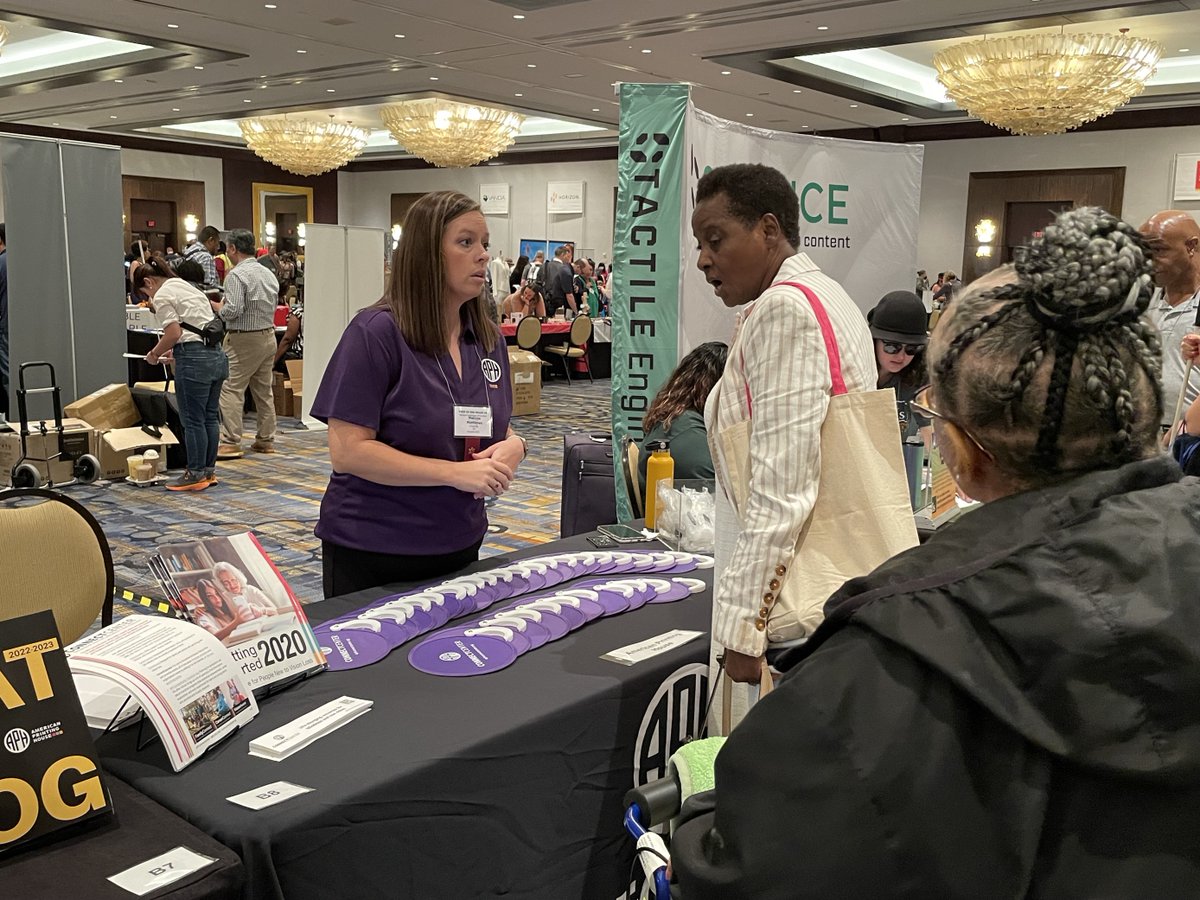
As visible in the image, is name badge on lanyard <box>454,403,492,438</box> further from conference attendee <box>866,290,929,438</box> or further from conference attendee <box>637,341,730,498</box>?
conference attendee <box>866,290,929,438</box>

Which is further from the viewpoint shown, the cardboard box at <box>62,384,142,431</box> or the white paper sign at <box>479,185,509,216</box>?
the white paper sign at <box>479,185,509,216</box>

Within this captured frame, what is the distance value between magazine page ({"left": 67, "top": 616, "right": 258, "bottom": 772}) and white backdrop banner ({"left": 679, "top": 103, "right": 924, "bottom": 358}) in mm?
2346

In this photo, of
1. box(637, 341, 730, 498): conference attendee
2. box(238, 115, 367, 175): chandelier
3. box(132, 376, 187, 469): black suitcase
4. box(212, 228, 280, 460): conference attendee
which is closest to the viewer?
box(637, 341, 730, 498): conference attendee

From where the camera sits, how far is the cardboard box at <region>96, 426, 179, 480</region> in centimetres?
683

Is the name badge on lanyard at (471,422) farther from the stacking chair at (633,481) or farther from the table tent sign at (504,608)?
the stacking chair at (633,481)

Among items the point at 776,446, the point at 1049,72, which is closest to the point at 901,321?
the point at 776,446

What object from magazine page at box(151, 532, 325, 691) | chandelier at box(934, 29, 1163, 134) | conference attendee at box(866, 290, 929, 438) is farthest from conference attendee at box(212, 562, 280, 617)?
chandelier at box(934, 29, 1163, 134)

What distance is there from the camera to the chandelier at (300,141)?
14.5m

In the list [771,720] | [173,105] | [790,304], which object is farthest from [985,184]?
[771,720]

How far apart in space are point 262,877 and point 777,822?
753 mm

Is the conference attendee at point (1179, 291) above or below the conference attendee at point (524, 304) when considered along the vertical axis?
above

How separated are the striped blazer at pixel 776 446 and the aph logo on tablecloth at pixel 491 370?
2.63 feet

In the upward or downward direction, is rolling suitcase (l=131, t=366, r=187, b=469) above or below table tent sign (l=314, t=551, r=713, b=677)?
A: below

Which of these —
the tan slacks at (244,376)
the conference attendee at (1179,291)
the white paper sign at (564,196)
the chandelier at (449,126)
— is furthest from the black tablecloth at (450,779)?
the white paper sign at (564,196)
